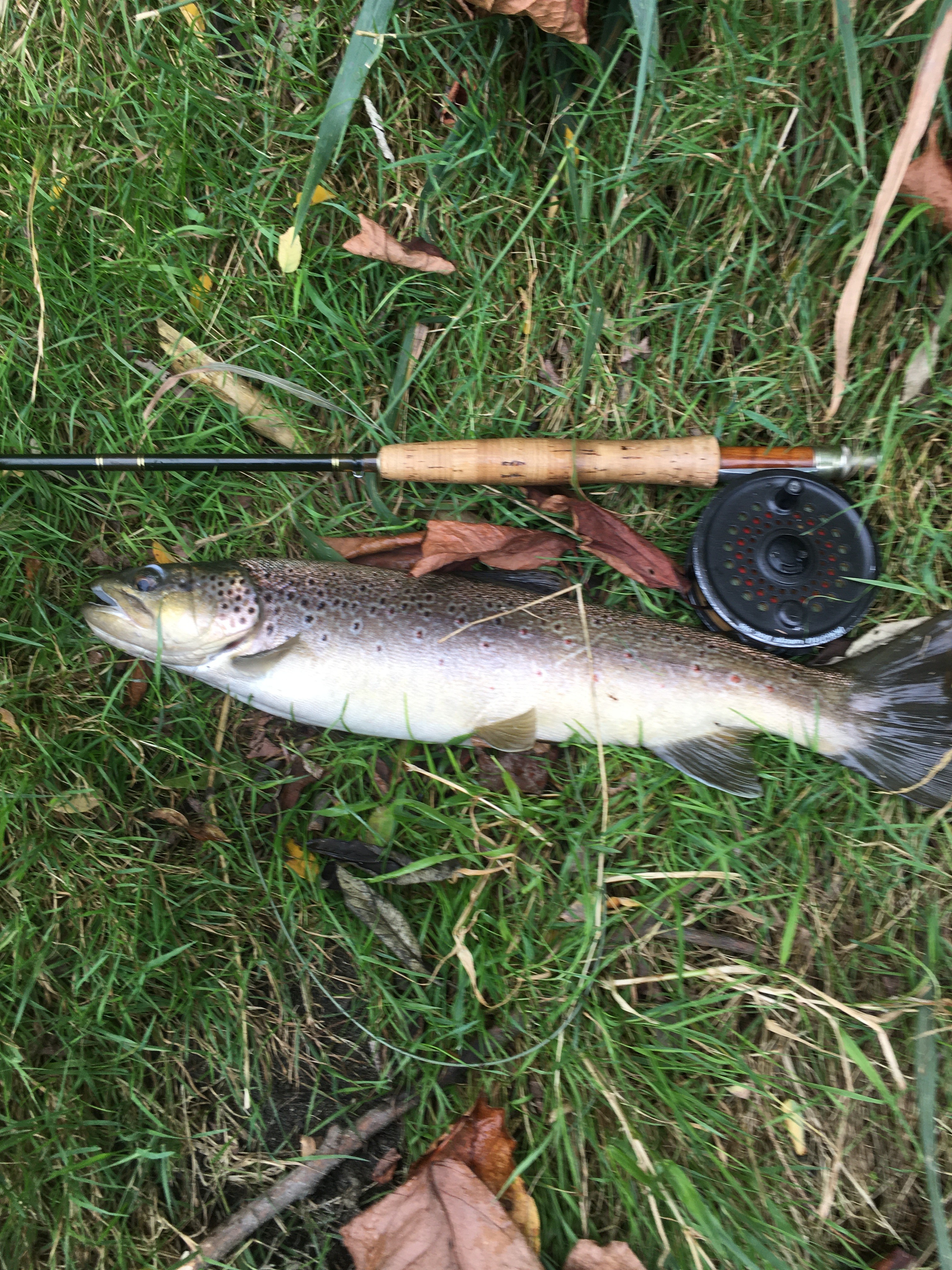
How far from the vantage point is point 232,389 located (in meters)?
2.36

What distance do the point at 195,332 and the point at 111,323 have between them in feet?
0.92

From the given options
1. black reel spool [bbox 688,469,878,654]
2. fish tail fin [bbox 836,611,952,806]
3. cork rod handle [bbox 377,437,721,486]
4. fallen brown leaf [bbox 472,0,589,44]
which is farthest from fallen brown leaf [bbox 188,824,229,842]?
fallen brown leaf [bbox 472,0,589,44]

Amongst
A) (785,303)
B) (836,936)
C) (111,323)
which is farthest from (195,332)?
(836,936)

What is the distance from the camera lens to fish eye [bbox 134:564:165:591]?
85.6 inches

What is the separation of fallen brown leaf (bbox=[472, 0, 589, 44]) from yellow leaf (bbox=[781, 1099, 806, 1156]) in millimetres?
2956

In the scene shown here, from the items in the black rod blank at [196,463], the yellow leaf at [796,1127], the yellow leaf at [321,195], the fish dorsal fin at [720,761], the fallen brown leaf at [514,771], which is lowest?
the yellow leaf at [796,1127]

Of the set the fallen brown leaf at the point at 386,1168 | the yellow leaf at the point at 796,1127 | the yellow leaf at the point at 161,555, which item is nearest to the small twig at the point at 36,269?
the yellow leaf at the point at 161,555

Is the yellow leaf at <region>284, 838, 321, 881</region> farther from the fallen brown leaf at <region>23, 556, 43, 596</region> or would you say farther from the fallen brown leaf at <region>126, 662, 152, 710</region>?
the fallen brown leaf at <region>23, 556, 43, 596</region>

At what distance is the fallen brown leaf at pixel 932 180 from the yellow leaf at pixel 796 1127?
8.24 ft

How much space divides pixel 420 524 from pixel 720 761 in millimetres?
1145

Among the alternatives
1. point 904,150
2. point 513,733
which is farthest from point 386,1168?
point 904,150

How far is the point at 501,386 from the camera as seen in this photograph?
2357mm

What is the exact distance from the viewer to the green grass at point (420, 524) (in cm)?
208

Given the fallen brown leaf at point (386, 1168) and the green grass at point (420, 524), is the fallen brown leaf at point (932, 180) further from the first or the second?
the fallen brown leaf at point (386, 1168)
